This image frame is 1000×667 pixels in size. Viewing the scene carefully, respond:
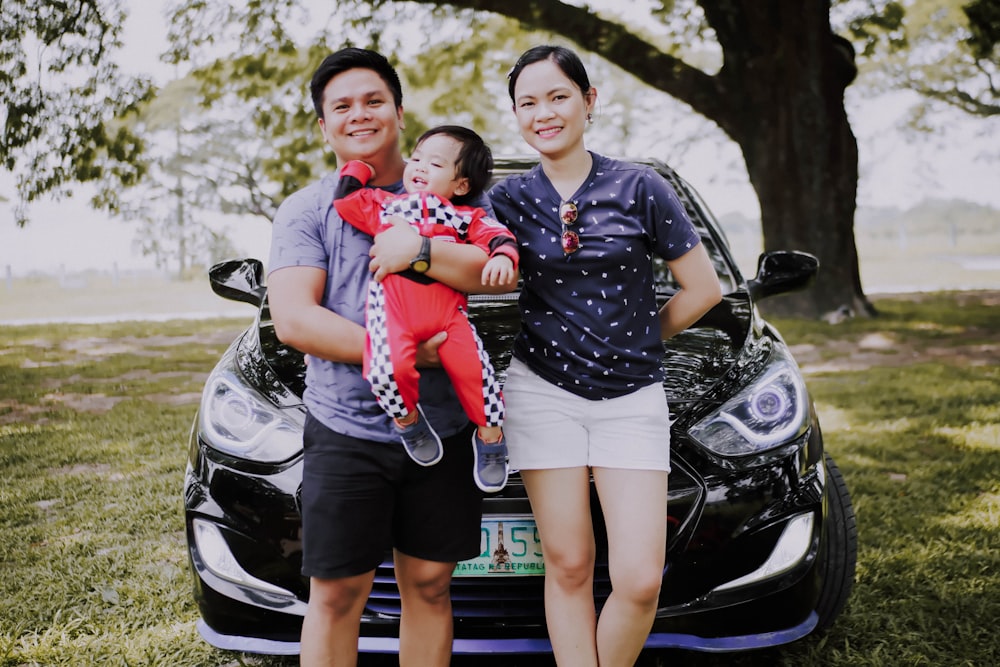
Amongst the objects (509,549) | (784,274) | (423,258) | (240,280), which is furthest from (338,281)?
(784,274)

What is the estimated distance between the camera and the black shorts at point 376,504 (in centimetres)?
182

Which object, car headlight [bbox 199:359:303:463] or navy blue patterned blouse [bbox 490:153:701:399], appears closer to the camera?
navy blue patterned blouse [bbox 490:153:701:399]

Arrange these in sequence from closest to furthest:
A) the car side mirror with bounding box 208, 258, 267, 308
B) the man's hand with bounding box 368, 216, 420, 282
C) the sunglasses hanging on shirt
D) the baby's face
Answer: the man's hand with bounding box 368, 216, 420, 282
the baby's face
the sunglasses hanging on shirt
the car side mirror with bounding box 208, 258, 267, 308

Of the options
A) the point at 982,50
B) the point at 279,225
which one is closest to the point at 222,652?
the point at 279,225

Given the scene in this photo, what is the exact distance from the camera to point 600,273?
1981 millimetres

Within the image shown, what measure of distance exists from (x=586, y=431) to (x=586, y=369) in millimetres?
157

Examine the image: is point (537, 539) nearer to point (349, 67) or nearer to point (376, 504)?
point (376, 504)

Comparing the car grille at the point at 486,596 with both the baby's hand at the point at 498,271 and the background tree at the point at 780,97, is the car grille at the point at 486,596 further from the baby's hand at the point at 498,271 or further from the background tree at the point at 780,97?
the background tree at the point at 780,97

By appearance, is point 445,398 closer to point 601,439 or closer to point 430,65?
point 601,439

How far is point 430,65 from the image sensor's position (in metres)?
12.4

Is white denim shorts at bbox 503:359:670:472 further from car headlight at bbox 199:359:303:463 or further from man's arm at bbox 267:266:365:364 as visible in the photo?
car headlight at bbox 199:359:303:463

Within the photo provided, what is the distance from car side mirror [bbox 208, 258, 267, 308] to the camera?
3213 millimetres

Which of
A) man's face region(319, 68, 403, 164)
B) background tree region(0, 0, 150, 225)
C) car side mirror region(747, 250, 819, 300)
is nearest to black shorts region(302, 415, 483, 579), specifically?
man's face region(319, 68, 403, 164)

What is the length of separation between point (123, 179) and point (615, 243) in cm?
1014
